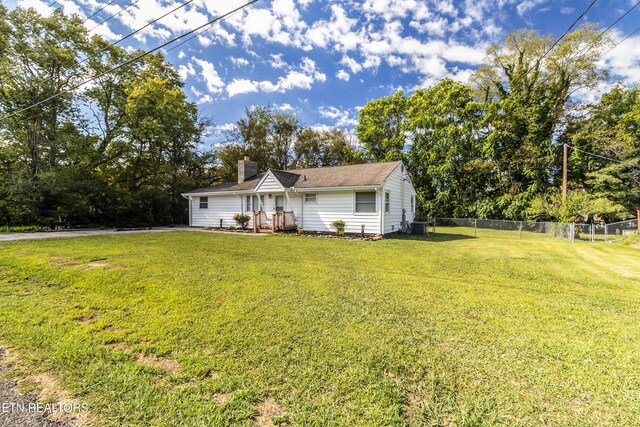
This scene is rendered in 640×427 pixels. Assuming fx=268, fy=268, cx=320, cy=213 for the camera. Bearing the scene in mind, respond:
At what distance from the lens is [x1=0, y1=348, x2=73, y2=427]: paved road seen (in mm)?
1906

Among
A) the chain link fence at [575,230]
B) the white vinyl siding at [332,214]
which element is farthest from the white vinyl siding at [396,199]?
the chain link fence at [575,230]

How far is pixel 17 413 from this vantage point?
2.02 meters

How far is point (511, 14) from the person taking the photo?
42.7ft

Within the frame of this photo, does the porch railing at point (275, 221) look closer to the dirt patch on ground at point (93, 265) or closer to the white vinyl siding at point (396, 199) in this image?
the white vinyl siding at point (396, 199)

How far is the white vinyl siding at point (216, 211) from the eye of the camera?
17.1 m

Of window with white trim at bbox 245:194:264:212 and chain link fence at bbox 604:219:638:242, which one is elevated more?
window with white trim at bbox 245:194:264:212

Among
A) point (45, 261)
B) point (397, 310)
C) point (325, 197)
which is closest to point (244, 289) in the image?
point (397, 310)

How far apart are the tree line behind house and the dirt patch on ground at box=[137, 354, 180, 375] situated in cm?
1568

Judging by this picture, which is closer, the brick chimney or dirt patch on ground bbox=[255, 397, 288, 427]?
dirt patch on ground bbox=[255, 397, 288, 427]

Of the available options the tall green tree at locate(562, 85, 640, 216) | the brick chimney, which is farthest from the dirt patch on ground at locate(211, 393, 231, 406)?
the tall green tree at locate(562, 85, 640, 216)

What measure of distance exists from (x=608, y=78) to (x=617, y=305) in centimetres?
2578

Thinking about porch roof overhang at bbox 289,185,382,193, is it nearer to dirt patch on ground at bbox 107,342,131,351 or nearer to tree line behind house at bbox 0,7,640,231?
dirt patch on ground at bbox 107,342,131,351

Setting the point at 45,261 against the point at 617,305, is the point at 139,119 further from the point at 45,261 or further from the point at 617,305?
the point at 617,305

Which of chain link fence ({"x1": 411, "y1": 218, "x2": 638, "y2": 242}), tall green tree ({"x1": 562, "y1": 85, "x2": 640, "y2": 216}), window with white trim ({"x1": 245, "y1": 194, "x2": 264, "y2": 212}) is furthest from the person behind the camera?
tall green tree ({"x1": 562, "y1": 85, "x2": 640, "y2": 216})
